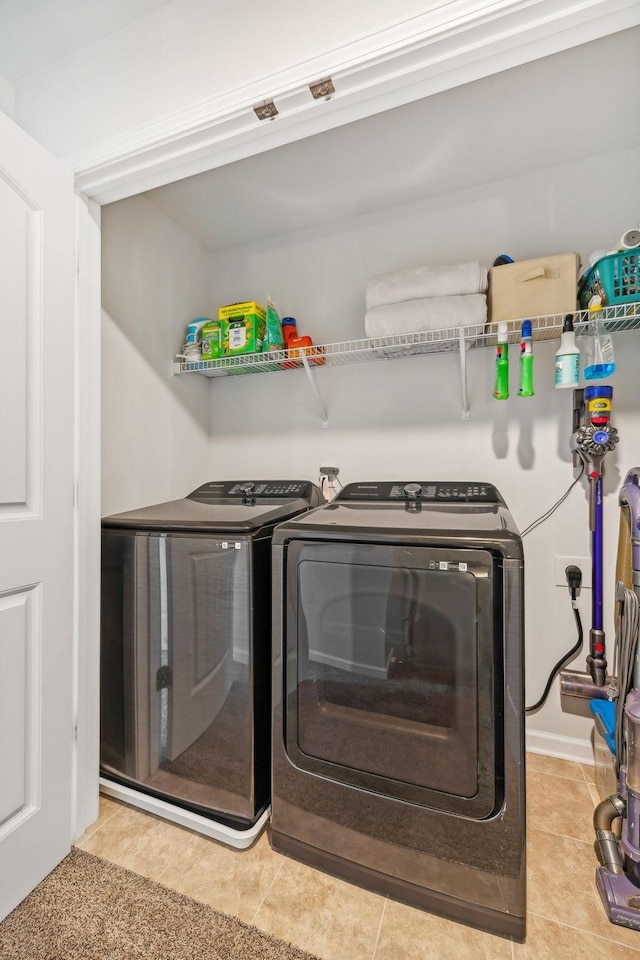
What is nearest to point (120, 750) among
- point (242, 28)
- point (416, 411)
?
point (416, 411)

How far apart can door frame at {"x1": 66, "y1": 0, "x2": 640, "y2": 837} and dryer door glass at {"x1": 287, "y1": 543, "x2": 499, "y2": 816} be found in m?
0.72

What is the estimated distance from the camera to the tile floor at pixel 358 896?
107 cm

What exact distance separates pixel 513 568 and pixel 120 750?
59.9 inches

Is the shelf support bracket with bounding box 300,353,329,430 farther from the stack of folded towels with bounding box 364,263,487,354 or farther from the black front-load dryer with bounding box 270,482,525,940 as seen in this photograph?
the black front-load dryer with bounding box 270,482,525,940

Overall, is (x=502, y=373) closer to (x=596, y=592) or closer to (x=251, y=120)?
(x=596, y=592)

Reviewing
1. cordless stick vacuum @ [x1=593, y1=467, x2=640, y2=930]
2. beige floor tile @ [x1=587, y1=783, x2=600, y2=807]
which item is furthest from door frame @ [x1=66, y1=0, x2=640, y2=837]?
beige floor tile @ [x1=587, y1=783, x2=600, y2=807]

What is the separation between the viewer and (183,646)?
1.45 meters

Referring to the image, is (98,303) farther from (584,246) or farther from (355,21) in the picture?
(584,246)

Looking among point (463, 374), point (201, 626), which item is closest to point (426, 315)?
point (463, 374)

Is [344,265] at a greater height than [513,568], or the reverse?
[344,265]

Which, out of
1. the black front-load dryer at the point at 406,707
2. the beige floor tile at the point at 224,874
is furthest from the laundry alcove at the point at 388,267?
the beige floor tile at the point at 224,874

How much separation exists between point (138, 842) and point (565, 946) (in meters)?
1.25

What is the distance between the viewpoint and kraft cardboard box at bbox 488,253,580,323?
1595mm

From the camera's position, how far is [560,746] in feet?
6.02
